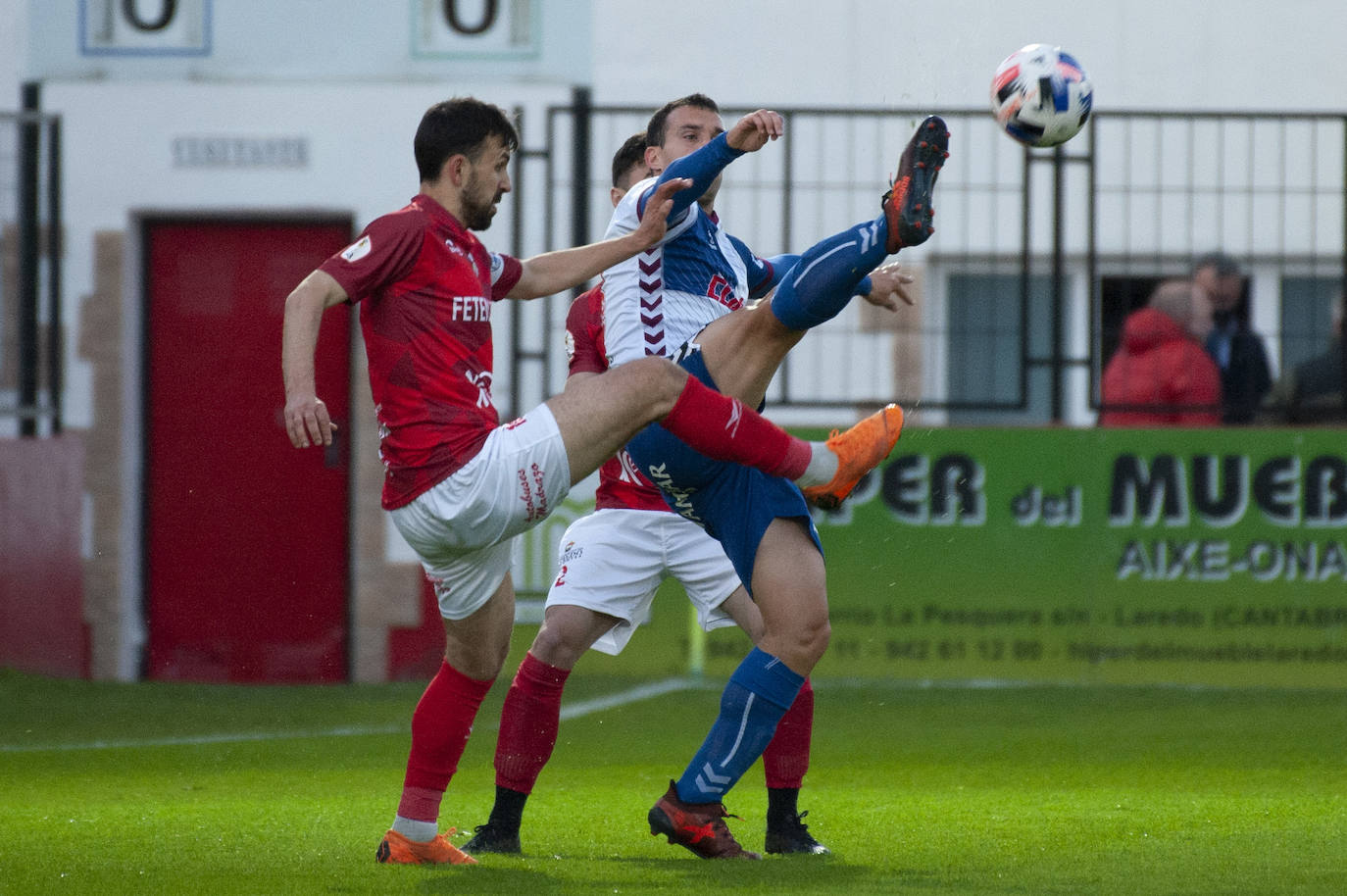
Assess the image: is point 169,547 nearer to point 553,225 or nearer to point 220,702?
point 220,702

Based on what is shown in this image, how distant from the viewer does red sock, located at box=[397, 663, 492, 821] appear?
4293 mm

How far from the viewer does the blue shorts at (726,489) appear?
14.1 ft

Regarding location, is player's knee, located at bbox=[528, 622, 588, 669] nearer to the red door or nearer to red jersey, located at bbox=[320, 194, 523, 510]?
red jersey, located at bbox=[320, 194, 523, 510]

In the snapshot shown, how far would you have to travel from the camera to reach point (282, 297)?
10398mm

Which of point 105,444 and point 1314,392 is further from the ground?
point 1314,392

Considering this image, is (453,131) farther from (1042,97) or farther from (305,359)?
(1042,97)

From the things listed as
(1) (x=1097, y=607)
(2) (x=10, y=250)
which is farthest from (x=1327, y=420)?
(2) (x=10, y=250)

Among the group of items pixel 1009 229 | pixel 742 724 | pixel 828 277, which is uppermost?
pixel 1009 229

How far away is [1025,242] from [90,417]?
208 inches

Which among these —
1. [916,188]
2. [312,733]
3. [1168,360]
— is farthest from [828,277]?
[1168,360]

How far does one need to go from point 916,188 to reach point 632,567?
137 cm

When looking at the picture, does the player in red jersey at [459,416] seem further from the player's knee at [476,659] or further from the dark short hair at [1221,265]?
the dark short hair at [1221,265]

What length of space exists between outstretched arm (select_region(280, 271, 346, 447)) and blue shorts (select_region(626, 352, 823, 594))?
86 centimetres

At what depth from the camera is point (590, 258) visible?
4496 millimetres
